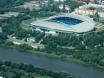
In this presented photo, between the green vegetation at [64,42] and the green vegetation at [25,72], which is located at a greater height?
the green vegetation at [25,72]

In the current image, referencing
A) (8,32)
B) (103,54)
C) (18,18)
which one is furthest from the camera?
(18,18)

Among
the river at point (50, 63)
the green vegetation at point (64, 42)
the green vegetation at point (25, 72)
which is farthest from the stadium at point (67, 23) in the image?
the green vegetation at point (25, 72)

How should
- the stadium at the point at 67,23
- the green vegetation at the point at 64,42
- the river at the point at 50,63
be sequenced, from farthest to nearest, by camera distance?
the stadium at the point at 67,23 < the green vegetation at the point at 64,42 < the river at the point at 50,63

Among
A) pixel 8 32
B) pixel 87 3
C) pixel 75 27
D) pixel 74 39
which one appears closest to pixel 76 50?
pixel 74 39

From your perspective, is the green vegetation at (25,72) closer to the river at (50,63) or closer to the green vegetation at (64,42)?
the river at (50,63)

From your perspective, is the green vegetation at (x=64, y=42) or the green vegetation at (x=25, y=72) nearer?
the green vegetation at (x=25, y=72)

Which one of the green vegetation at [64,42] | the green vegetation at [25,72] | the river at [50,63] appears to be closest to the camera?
the green vegetation at [25,72]

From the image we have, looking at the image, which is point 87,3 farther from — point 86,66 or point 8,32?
point 86,66

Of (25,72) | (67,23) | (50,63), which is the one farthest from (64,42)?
(25,72)

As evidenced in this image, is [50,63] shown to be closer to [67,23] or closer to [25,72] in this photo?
[25,72]
